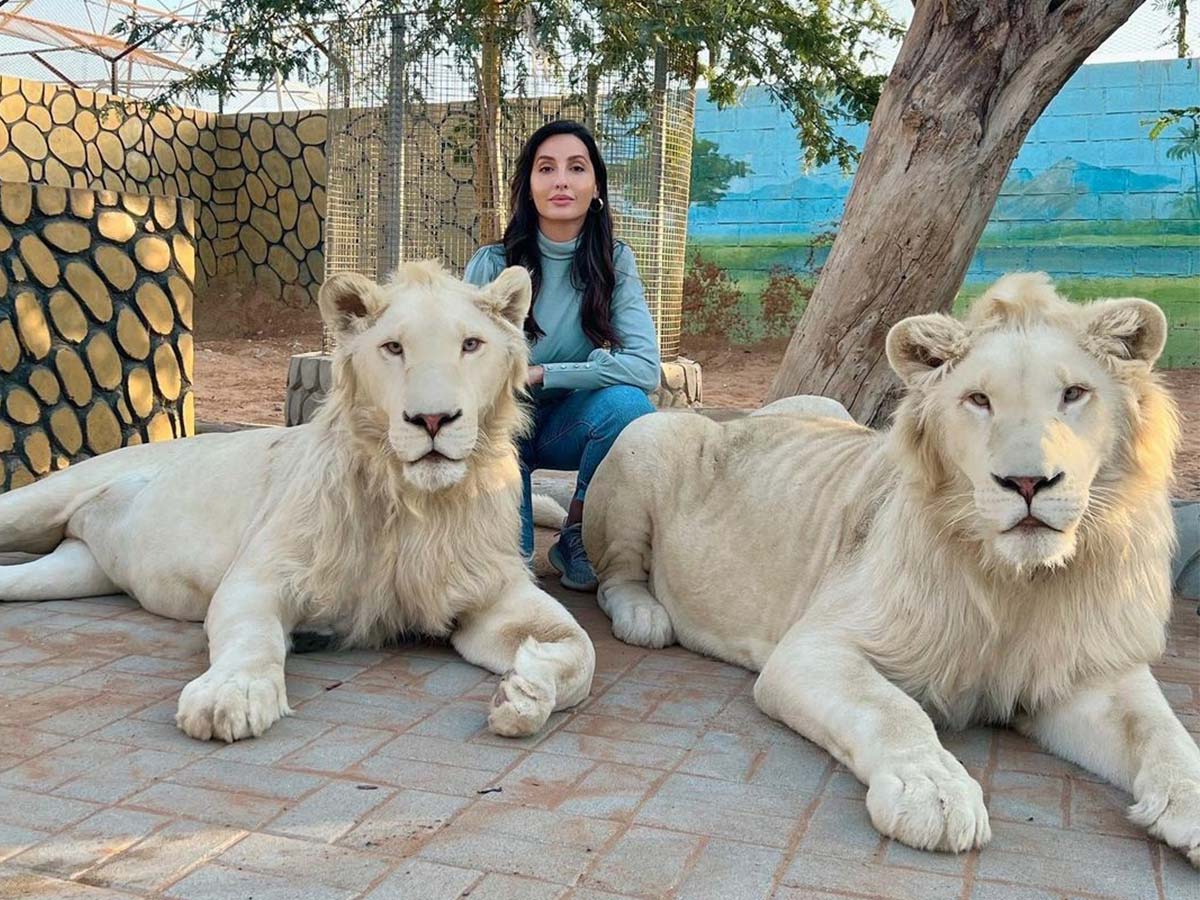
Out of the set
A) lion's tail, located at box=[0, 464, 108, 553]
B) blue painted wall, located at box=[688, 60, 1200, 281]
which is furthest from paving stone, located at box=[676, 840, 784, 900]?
blue painted wall, located at box=[688, 60, 1200, 281]

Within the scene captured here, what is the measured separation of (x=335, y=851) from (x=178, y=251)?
4643 millimetres

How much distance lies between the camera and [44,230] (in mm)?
5754

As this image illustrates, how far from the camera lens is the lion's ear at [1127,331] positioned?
2.75 metres

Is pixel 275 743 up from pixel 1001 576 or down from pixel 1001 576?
down

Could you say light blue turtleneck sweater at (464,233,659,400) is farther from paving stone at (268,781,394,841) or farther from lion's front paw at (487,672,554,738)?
paving stone at (268,781,394,841)

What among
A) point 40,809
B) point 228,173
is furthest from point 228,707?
point 228,173

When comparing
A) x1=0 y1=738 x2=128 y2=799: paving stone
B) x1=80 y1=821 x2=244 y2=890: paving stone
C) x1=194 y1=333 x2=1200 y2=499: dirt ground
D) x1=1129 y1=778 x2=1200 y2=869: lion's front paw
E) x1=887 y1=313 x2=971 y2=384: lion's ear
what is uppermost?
x1=887 y1=313 x2=971 y2=384: lion's ear

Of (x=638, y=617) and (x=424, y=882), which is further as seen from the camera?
(x=638, y=617)

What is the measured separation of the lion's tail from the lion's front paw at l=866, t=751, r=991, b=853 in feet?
10.4

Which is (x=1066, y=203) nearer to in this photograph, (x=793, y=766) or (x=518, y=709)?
(x=793, y=766)

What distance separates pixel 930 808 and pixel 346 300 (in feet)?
6.75

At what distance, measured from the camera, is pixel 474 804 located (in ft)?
8.60

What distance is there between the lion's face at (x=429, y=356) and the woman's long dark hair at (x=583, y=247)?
106 centimetres

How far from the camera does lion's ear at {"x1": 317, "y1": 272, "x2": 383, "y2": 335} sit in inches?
136
